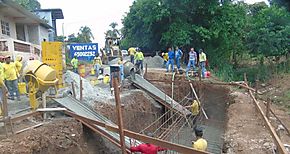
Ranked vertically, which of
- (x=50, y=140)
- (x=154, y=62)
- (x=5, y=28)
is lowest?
(x=50, y=140)

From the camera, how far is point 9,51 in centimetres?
1300

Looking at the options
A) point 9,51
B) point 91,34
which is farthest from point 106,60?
point 91,34

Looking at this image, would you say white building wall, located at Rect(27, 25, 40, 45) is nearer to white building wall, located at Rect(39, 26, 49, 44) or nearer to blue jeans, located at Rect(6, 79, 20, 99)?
white building wall, located at Rect(39, 26, 49, 44)

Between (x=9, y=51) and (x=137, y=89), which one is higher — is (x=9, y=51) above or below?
above

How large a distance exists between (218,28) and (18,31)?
51.3 ft

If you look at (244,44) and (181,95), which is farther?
(244,44)

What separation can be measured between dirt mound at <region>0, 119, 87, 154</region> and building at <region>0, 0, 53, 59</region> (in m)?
7.09

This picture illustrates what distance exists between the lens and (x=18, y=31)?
21547mm

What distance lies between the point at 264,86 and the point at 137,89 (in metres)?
9.32

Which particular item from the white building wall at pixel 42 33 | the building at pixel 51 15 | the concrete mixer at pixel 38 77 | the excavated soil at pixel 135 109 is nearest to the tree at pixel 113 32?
the building at pixel 51 15

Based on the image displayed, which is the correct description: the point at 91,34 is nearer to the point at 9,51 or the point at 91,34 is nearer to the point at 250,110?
the point at 9,51

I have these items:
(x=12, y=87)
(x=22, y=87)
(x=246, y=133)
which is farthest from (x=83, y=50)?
(x=246, y=133)

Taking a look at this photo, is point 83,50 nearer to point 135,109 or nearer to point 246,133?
point 135,109

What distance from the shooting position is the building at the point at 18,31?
43.6 ft
